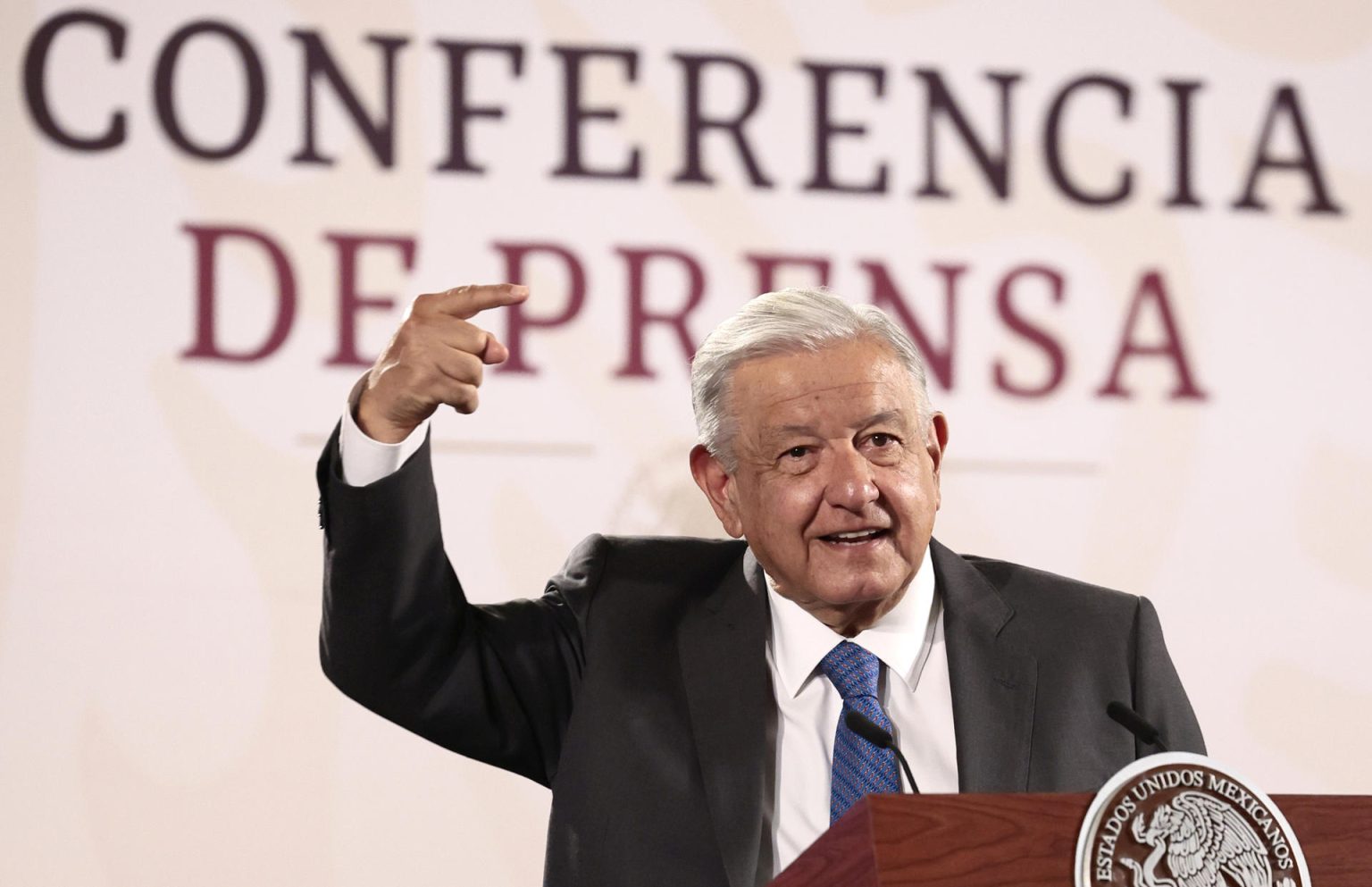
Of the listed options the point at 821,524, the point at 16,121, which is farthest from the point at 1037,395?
the point at 16,121

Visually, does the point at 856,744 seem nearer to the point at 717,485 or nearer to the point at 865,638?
the point at 865,638

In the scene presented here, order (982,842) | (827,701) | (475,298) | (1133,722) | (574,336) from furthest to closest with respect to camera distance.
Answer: (574,336) → (827,701) → (475,298) → (1133,722) → (982,842)

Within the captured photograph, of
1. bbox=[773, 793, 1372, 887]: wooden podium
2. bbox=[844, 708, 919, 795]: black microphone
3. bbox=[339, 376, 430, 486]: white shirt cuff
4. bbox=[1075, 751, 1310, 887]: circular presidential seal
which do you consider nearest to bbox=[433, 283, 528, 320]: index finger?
bbox=[339, 376, 430, 486]: white shirt cuff

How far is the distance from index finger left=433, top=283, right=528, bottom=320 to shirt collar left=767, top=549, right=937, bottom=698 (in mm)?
618

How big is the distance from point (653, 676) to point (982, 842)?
2.91 feet

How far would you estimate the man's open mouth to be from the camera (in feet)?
7.11

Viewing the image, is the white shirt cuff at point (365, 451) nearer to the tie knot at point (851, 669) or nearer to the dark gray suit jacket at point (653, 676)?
the dark gray suit jacket at point (653, 676)

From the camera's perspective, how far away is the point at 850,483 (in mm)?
2145

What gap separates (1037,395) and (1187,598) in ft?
1.41

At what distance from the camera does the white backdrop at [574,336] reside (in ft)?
9.05

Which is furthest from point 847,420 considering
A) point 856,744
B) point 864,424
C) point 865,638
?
point 856,744

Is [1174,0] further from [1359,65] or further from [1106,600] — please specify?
[1106,600]

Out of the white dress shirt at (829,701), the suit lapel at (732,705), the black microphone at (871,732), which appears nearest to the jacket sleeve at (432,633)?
the suit lapel at (732,705)

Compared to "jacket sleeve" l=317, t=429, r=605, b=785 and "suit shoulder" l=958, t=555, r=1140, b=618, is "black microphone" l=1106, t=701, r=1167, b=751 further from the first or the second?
"jacket sleeve" l=317, t=429, r=605, b=785
